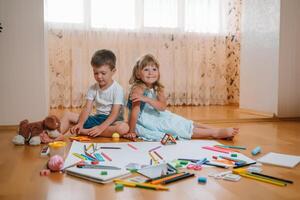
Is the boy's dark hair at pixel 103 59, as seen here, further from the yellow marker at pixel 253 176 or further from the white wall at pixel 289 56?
the white wall at pixel 289 56

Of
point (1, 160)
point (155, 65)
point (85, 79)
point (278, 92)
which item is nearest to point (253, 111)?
point (278, 92)

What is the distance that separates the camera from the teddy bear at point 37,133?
1778mm

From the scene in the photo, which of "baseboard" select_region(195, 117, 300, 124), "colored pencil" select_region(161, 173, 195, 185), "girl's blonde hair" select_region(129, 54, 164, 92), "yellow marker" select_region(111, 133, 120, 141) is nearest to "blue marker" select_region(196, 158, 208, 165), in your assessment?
"colored pencil" select_region(161, 173, 195, 185)

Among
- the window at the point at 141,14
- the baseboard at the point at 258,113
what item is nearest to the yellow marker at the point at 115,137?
the baseboard at the point at 258,113

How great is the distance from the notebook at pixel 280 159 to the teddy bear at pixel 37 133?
1.06 meters

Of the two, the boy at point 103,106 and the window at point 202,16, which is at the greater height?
the window at point 202,16

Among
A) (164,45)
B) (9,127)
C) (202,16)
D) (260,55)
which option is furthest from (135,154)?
(202,16)

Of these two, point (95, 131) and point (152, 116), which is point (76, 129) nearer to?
point (95, 131)

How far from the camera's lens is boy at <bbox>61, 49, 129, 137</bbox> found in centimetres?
198

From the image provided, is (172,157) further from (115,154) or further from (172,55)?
(172,55)

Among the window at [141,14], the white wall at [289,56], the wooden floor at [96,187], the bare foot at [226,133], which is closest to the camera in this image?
the wooden floor at [96,187]

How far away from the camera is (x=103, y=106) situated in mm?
2086

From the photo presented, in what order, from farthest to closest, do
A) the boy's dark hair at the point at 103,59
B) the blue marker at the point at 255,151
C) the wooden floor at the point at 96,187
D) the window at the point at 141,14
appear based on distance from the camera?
the window at the point at 141,14, the boy's dark hair at the point at 103,59, the blue marker at the point at 255,151, the wooden floor at the point at 96,187

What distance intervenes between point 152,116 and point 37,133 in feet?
2.08
